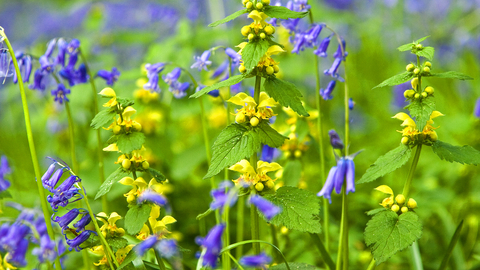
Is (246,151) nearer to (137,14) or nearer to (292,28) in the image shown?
(292,28)

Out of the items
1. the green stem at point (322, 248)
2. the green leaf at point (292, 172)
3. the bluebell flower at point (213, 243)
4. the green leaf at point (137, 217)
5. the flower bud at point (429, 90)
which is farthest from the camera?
the green leaf at point (292, 172)

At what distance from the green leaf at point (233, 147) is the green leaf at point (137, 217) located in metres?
0.22

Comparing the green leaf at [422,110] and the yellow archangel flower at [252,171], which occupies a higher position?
the green leaf at [422,110]

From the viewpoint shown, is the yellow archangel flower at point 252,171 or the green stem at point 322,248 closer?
the yellow archangel flower at point 252,171

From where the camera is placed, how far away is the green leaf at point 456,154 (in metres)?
1.20

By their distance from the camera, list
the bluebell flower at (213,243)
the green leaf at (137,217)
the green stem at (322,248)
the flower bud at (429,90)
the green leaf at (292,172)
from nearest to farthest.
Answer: the bluebell flower at (213,243) → the green leaf at (137,217) → the flower bud at (429,90) → the green stem at (322,248) → the green leaf at (292,172)

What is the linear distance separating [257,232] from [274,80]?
51cm

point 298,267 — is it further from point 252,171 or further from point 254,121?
point 254,121

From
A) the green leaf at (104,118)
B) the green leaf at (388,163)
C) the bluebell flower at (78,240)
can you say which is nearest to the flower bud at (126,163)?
the green leaf at (104,118)

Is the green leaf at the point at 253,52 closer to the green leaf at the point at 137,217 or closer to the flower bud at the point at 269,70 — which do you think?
the flower bud at the point at 269,70

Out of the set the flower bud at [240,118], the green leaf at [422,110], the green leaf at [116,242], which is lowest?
the green leaf at [116,242]

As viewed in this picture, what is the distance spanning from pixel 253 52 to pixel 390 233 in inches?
25.7

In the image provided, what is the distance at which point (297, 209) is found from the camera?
4.04 feet

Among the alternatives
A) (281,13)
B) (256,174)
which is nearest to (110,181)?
(256,174)
